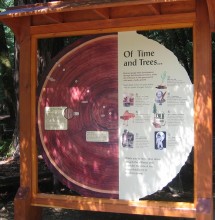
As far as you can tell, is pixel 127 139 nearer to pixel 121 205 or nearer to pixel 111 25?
pixel 121 205

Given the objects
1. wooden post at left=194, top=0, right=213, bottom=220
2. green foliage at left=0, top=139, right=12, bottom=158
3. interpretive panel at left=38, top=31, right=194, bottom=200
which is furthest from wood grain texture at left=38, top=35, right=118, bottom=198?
green foliage at left=0, top=139, right=12, bottom=158

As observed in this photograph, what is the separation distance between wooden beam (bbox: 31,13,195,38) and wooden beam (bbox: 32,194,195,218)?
6.86 feet

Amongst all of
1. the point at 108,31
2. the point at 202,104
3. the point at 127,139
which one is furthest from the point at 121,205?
the point at 108,31

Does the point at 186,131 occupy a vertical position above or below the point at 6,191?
above

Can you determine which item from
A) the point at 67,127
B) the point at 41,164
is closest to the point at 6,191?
the point at 41,164

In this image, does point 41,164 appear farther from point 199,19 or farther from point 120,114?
point 199,19

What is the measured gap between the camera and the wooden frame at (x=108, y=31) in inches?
180

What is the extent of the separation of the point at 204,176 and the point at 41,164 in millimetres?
5767

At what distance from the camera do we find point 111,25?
4977 millimetres

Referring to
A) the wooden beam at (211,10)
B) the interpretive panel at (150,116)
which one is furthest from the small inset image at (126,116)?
the wooden beam at (211,10)

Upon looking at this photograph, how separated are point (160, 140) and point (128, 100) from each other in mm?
619

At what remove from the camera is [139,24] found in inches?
192

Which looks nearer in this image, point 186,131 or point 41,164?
point 186,131

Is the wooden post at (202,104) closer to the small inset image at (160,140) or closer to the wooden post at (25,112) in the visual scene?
the small inset image at (160,140)
